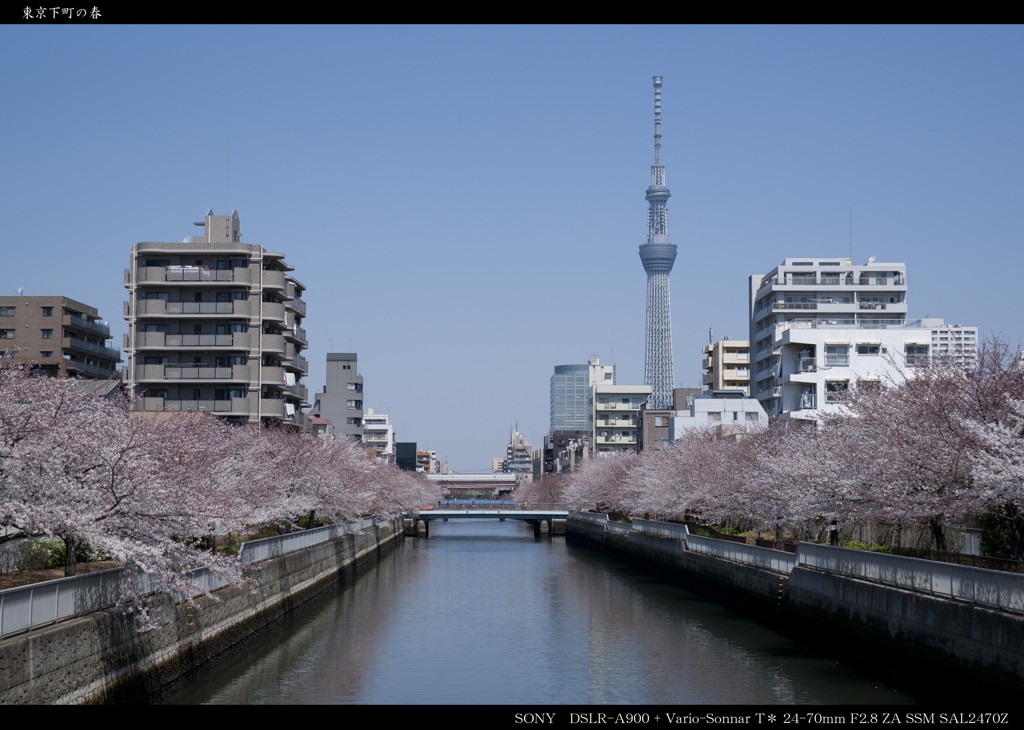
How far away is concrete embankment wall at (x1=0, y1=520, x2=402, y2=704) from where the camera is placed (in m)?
17.6

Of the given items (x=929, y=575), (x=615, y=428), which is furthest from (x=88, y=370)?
(x=615, y=428)

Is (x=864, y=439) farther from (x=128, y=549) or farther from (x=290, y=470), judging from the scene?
(x=290, y=470)

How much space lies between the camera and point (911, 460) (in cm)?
2823

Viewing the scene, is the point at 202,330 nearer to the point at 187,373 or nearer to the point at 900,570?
the point at 187,373

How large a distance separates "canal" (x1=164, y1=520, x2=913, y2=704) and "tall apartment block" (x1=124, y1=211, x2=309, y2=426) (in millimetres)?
17165

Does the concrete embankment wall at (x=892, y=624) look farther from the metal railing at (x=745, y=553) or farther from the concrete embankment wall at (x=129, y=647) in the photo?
the concrete embankment wall at (x=129, y=647)

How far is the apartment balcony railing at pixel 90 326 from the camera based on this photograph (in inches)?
3519

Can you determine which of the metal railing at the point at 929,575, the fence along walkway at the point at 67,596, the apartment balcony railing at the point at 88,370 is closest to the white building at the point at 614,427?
the apartment balcony railing at the point at 88,370

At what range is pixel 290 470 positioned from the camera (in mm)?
54500

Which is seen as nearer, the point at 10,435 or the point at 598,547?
the point at 10,435

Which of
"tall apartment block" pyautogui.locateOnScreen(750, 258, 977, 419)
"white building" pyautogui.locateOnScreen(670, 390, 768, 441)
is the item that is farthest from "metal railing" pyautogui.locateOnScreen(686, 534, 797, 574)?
"white building" pyautogui.locateOnScreen(670, 390, 768, 441)

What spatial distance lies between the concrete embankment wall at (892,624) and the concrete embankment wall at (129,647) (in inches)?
667

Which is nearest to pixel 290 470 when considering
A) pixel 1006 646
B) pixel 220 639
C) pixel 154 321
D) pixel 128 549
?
pixel 154 321
